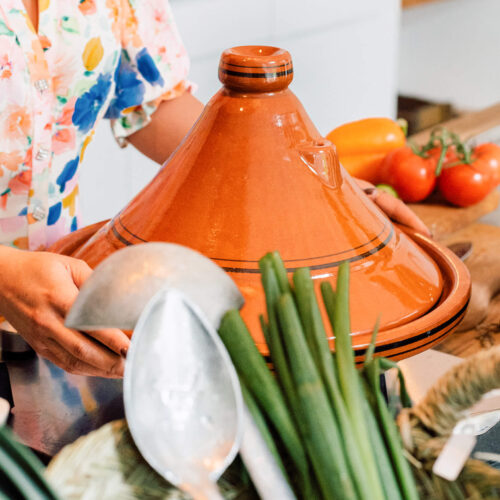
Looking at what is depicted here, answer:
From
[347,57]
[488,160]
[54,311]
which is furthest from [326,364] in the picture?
[347,57]

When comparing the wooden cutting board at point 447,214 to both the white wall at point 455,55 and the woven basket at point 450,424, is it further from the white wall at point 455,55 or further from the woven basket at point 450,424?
the white wall at point 455,55

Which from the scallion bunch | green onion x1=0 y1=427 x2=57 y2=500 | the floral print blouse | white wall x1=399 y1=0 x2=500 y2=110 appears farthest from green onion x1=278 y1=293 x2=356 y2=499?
white wall x1=399 y1=0 x2=500 y2=110

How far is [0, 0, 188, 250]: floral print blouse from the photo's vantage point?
3.08 ft

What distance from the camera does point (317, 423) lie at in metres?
0.39

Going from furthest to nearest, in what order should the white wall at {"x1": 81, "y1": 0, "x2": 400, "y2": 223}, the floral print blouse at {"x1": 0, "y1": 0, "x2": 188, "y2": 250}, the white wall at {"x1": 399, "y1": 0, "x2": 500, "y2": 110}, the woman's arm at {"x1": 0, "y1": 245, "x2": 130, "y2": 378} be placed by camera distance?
the white wall at {"x1": 399, "y1": 0, "x2": 500, "y2": 110} → the white wall at {"x1": 81, "y1": 0, "x2": 400, "y2": 223} → the floral print blouse at {"x1": 0, "y1": 0, "x2": 188, "y2": 250} → the woman's arm at {"x1": 0, "y1": 245, "x2": 130, "y2": 378}

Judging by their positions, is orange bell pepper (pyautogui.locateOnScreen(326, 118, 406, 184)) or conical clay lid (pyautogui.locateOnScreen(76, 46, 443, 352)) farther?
orange bell pepper (pyautogui.locateOnScreen(326, 118, 406, 184))

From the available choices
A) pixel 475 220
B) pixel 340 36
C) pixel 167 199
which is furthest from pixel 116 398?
pixel 340 36

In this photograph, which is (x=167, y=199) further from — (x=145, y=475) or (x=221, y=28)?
(x=221, y=28)

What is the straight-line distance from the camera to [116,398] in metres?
0.69

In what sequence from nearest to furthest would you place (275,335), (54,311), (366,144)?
(275,335)
(54,311)
(366,144)

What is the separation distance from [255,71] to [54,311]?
259mm

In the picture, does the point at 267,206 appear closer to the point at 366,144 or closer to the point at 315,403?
the point at 315,403

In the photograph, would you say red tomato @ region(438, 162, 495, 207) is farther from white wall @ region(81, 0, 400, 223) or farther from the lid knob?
white wall @ region(81, 0, 400, 223)

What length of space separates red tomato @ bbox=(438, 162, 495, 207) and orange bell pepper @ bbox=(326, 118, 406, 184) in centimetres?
13
